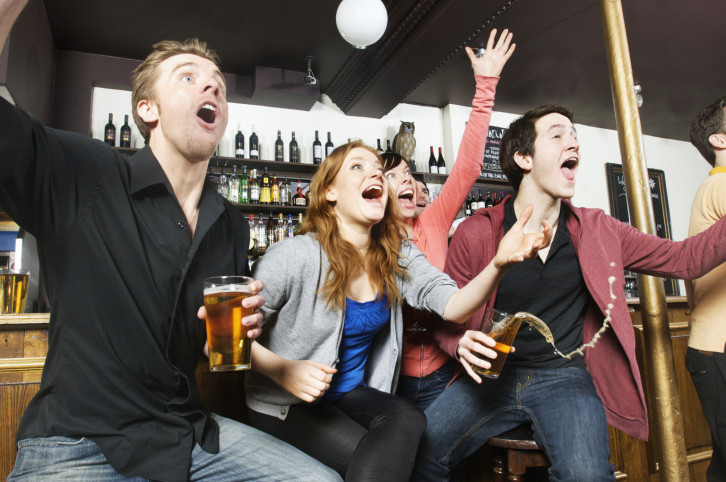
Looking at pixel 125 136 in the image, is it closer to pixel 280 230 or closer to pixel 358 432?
pixel 280 230

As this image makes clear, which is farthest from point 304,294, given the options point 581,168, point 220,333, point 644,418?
point 581,168

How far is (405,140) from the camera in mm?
5152

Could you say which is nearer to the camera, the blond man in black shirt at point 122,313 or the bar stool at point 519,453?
the blond man in black shirt at point 122,313

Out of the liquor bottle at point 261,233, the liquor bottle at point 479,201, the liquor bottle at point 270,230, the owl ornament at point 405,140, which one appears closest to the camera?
the liquor bottle at point 261,233

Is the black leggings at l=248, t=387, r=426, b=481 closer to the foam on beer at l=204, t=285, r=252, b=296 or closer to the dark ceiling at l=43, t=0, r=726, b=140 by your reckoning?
the foam on beer at l=204, t=285, r=252, b=296

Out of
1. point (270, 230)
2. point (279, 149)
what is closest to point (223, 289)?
point (270, 230)

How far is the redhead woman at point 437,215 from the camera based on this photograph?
171cm

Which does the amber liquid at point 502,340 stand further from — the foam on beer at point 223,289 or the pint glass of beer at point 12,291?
the pint glass of beer at point 12,291

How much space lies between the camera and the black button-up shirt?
3.28 feet

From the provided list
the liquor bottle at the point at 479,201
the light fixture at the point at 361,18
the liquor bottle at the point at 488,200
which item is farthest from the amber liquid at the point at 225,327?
the liquor bottle at the point at 488,200

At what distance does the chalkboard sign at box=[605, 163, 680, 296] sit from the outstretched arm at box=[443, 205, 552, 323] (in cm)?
559

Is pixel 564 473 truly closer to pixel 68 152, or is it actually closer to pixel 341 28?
pixel 68 152

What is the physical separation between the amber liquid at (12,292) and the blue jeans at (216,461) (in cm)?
112

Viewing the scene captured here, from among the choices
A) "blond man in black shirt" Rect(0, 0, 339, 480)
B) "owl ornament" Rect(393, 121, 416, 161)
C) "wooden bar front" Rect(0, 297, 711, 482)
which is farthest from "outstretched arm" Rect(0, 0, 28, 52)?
"owl ornament" Rect(393, 121, 416, 161)
